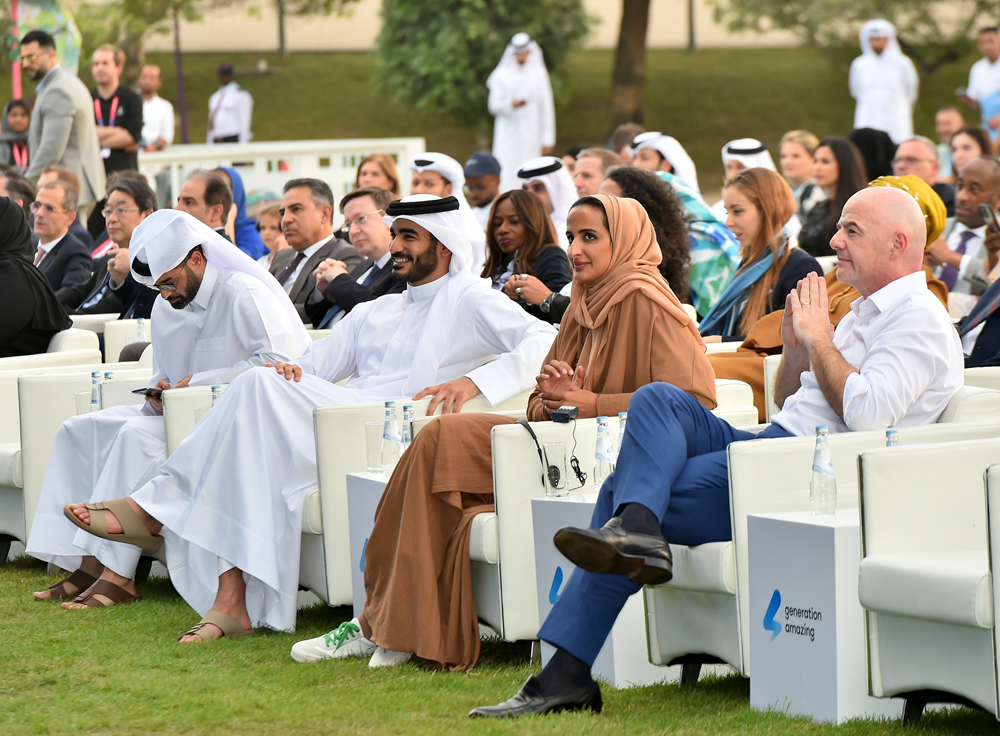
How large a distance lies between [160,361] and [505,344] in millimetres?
1411

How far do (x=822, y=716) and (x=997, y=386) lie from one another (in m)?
1.42

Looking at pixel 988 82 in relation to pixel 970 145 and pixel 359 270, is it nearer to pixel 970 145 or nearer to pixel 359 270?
pixel 970 145

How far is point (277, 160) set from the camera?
42.2 feet

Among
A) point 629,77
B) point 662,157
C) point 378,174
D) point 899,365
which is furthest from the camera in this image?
point 629,77

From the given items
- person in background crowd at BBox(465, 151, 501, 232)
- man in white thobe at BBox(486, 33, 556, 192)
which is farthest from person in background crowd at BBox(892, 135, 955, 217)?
man in white thobe at BBox(486, 33, 556, 192)

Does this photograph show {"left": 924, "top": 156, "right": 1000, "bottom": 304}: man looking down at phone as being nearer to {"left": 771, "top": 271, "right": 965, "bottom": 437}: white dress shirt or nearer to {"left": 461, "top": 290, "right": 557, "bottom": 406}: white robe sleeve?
{"left": 461, "top": 290, "right": 557, "bottom": 406}: white robe sleeve

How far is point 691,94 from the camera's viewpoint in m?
26.9

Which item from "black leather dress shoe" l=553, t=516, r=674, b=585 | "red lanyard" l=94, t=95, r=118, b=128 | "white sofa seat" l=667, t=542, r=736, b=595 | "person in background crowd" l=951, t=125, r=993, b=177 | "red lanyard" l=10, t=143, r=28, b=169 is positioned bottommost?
"white sofa seat" l=667, t=542, r=736, b=595

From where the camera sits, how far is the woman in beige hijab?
3.85 m

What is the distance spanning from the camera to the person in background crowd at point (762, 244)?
217 inches

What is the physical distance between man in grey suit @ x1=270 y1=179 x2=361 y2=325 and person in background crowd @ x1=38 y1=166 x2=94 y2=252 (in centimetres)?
188

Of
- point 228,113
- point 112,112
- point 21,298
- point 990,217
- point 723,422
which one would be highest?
point 228,113

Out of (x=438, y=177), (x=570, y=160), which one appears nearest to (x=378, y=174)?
(x=438, y=177)

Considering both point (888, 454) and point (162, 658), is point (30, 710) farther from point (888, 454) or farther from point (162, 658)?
point (888, 454)
